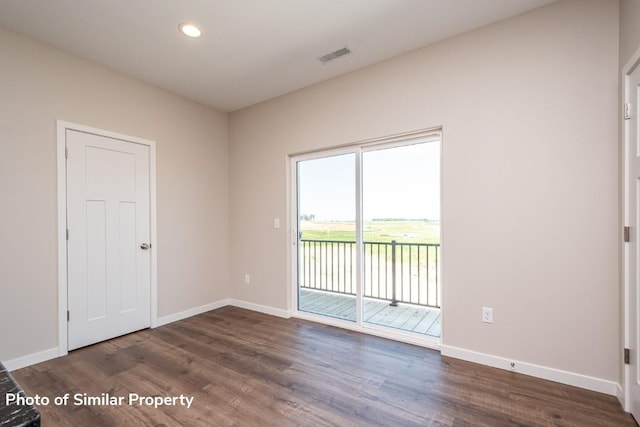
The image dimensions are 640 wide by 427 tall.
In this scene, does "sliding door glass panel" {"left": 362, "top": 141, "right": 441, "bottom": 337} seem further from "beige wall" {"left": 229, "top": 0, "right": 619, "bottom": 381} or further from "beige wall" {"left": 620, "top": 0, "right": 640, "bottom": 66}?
"beige wall" {"left": 620, "top": 0, "right": 640, "bottom": 66}

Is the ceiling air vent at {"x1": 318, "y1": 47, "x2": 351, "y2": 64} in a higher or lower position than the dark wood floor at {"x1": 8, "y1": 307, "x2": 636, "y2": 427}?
higher

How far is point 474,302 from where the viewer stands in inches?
96.9

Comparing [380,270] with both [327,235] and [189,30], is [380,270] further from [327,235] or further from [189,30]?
[189,30]

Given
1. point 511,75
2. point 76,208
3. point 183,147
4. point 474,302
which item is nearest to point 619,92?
point 511,75

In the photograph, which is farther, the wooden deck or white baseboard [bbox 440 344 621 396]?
the wooden deck

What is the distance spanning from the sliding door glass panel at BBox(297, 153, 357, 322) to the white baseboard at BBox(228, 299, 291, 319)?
0.69 ft

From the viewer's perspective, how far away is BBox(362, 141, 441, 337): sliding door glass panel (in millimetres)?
3008

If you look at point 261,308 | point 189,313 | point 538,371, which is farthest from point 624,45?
point 189,313

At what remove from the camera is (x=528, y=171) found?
88.3 inches

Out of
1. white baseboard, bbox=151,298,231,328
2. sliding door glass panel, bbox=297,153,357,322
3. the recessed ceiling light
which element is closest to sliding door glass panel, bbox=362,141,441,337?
sliding door glass panel, bbox=297,153,357,322

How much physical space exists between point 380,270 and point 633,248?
8.48ft

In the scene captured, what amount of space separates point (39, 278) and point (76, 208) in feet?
2.19

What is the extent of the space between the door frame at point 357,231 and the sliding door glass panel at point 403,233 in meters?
0.09

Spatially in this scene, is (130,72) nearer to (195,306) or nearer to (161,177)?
(161,177)
